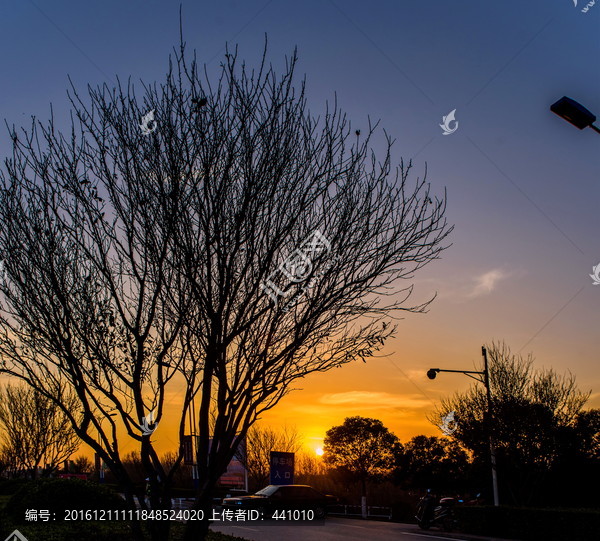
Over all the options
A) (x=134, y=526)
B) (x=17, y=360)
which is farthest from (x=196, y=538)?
(x=17, y=360)

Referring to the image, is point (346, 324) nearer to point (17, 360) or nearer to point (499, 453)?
point (17, 360)

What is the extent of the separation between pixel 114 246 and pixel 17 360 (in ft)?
6.36

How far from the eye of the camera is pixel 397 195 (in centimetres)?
799

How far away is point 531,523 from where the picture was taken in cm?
1925

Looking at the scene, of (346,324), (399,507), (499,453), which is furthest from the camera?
(399,507)

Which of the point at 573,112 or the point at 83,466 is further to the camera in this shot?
the point at 83,466

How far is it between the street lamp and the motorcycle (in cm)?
1943

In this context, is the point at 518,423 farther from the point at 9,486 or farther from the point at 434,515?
the point at 9,486

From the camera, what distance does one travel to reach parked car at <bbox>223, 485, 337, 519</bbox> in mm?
28859

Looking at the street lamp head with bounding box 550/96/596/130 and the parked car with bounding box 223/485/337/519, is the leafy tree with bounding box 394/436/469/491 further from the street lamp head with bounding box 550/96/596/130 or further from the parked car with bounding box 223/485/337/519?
the street lamp head with bounding box 550/96/596/130

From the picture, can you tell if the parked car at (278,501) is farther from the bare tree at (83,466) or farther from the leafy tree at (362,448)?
the bare tree at (83,466)

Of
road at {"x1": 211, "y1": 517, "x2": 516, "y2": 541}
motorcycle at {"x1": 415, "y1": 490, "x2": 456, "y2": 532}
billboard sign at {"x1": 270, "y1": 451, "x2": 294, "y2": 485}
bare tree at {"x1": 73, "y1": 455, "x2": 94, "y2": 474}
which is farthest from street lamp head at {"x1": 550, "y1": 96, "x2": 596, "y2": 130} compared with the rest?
bare tree at {"x1": 73, "y1": 455, "x2": 94, "y2": 474}

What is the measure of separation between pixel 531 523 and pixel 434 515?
5.60 m

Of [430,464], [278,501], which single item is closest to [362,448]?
[430,464]
